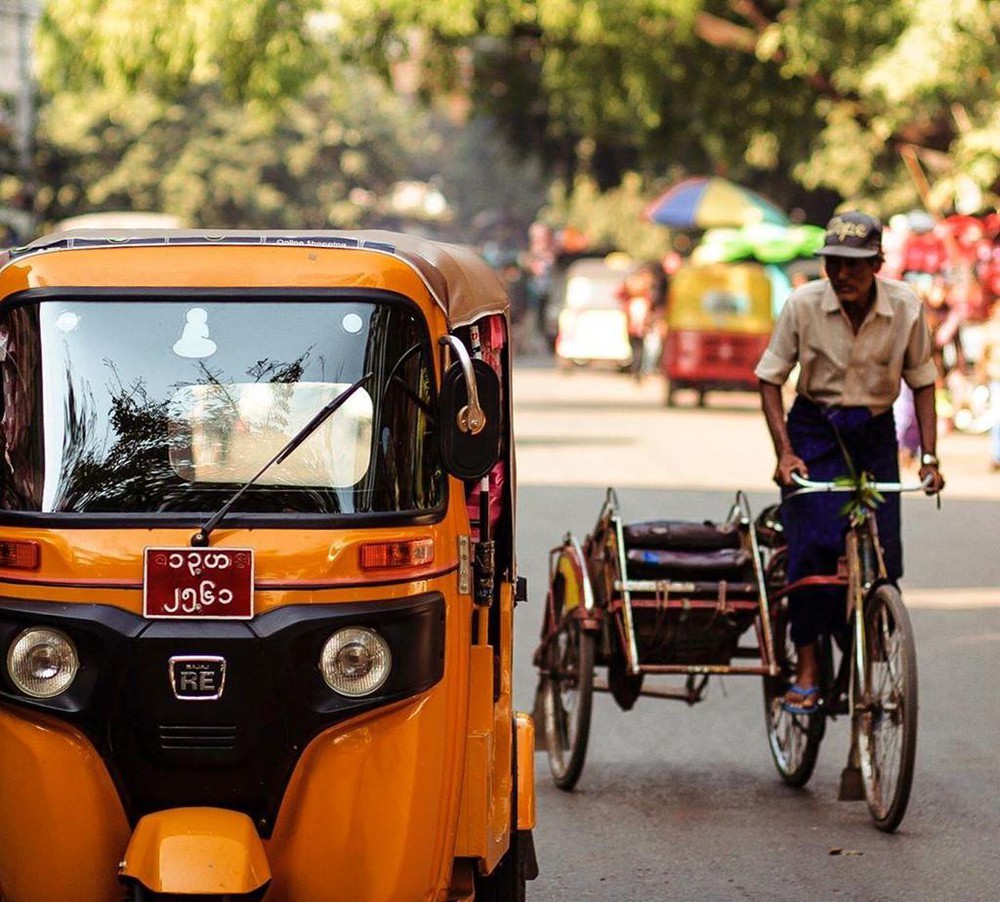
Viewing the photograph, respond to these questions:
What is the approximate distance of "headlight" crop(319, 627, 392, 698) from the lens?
4.62 m

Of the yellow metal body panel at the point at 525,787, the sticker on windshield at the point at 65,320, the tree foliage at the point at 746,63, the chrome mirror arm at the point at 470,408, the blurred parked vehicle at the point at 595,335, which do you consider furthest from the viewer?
the blurred parked vehicle at the point at 595,335

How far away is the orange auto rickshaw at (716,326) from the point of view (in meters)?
29.2

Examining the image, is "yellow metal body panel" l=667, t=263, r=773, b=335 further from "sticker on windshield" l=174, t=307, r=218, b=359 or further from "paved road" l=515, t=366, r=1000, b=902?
"sticker on windshield" l=174, t=307, r=218, b=359

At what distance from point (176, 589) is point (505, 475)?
4.40 feet

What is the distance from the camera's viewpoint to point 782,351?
736 cm

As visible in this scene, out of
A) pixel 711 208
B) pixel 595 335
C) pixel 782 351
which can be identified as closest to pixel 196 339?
pixel 782 351

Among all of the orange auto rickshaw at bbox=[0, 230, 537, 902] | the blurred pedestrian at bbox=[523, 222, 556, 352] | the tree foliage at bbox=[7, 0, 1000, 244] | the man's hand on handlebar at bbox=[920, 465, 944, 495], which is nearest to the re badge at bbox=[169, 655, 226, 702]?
the orange auto rickshaw at bbox=[0, 230, 537, 902]

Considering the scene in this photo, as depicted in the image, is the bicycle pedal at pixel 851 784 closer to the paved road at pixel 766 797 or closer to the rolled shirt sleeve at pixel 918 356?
the paved road at pixel 766 797

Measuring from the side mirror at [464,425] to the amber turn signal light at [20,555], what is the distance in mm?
835

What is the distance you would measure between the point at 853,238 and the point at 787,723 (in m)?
1.58

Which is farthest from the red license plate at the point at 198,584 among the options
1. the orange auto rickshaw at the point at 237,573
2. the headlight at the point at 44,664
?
the headlight at the point at 44,664

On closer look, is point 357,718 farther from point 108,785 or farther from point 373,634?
point 108,785

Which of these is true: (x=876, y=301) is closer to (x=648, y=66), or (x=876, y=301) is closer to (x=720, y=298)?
(x=648, y=66)

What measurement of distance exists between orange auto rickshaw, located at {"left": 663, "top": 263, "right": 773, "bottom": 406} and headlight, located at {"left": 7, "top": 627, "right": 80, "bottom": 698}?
81.2 ft
